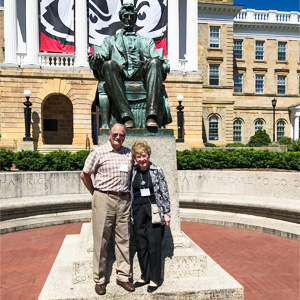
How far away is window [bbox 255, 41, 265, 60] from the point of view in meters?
36.8

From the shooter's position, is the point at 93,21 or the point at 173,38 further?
the point at 173,38

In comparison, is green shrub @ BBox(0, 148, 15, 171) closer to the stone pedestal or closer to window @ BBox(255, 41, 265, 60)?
the stone pedestal

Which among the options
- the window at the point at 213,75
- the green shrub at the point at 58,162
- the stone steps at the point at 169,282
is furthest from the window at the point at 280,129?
the stone steps at the point at 169,282

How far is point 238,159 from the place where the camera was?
33.0ft

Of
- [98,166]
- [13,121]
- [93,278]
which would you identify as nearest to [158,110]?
[98,166]

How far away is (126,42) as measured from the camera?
4867 millimetres

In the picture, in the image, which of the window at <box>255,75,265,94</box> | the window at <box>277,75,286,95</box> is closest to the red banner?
the window at <box>255,75,265,94</box>

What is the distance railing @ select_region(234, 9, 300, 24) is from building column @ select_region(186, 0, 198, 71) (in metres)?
13.6

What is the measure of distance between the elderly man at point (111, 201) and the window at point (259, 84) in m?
37.2

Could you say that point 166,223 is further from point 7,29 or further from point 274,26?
point 274,26

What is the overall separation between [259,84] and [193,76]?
52.8ft

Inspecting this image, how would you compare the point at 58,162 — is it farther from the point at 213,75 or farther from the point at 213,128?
the point at 213,75

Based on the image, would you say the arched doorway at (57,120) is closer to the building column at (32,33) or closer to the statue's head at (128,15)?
the building column at (32,33)

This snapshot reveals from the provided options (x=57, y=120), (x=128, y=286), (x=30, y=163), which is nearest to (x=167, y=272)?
(x=128, y=286)
